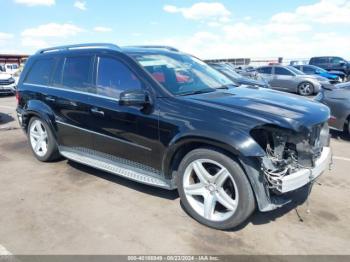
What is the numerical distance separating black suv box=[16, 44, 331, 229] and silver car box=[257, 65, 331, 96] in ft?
44.0

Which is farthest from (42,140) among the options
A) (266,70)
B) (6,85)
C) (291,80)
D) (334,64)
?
(334,64)

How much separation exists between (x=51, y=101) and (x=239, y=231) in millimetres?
3470

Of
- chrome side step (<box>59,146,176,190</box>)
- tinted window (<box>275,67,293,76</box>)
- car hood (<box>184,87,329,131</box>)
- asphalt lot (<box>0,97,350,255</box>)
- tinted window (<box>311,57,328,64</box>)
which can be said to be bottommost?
asphalt lot (<box>0,97,350,255</box>)

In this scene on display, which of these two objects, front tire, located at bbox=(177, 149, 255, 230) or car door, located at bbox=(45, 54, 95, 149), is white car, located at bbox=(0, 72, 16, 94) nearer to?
car door, located at bbox=(45, 54, 95, 149)

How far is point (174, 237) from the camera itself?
3547mm

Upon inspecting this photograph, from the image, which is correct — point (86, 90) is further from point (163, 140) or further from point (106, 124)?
point (163, 140)

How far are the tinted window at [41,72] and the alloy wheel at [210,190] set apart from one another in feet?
10.3

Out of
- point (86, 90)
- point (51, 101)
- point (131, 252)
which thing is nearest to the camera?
point (131, 252)

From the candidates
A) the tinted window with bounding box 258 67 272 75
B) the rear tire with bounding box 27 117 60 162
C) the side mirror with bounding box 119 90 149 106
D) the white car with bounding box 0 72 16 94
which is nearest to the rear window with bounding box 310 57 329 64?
the tinted window with bounding box 258 67 272 75

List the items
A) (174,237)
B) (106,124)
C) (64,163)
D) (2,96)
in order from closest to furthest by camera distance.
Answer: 1. (174,237)
2. (106,124)
3. (64,163)
4. (2,96)

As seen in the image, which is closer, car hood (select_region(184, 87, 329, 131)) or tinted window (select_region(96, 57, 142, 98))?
car hood (select_region(184, 87, 329, 131))

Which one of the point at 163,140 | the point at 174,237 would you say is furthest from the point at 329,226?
the point at 163,140

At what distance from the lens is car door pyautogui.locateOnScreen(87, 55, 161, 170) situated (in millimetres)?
4090

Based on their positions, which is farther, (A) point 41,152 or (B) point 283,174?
(A) point 41,152
